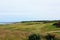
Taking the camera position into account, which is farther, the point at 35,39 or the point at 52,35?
the point at 52,35

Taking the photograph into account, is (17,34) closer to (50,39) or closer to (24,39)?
(24,39)

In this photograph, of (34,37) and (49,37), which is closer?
(34,37)

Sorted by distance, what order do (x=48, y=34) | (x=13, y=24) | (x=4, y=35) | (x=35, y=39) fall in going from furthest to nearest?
(x=13, y=24) < (x=4, y=35) < (x=48, y=34) < (x=35, y=39)

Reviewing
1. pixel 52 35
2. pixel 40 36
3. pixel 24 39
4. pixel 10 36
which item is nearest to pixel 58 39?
pixel 52 35

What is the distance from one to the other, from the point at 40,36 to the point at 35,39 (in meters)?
1.38

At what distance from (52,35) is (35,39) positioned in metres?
3.69

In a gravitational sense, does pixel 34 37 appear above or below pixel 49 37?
above

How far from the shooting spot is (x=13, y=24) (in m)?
41.5

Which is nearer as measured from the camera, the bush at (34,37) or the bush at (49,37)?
the bush at (34,37)

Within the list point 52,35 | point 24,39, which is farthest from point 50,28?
point 24,39

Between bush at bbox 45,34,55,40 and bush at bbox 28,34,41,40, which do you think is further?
bush at bbox 45,34,55,40

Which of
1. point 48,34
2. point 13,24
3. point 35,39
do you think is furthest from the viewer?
point 13,24

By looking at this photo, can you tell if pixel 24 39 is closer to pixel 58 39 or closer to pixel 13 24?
pixel 58 39

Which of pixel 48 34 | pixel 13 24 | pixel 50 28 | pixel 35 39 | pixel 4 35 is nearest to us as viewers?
pixel 35 39
